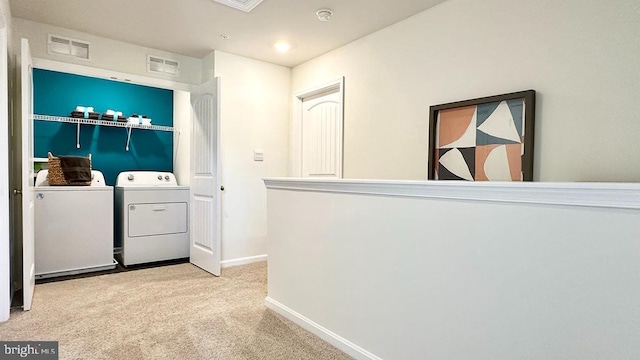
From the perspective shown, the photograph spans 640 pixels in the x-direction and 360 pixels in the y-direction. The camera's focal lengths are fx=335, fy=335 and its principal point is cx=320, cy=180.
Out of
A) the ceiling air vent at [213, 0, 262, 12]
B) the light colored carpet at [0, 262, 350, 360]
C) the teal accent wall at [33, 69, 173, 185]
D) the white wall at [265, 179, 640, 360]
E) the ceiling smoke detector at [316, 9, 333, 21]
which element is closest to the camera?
the white wall at [265, 179, 640, 360]

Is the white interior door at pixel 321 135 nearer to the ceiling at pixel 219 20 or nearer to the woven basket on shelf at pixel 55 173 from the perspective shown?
the ceiling at pixel 219 20

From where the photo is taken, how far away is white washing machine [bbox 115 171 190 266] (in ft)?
→ 11.9

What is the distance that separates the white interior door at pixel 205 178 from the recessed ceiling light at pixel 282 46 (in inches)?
28.4

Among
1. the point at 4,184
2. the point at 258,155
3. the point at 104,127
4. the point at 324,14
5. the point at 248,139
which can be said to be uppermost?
the point at 324,14

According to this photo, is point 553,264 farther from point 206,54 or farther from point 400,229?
point 206,54

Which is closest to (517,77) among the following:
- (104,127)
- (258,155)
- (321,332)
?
(321,332)

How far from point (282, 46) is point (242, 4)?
841 millimetres

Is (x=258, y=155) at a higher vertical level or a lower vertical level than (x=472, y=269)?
higher

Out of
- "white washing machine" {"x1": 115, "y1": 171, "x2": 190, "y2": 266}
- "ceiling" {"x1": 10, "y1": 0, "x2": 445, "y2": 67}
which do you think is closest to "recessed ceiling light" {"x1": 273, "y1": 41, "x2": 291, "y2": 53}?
"ceiling" {"x1": 10, "y1": 0, "x2": 445, "y2": 67}

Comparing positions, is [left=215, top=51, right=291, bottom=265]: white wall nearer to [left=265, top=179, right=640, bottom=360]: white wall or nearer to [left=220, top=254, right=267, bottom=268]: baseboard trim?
[left=220, top=254, right=267, bottom=268]: baseboard trim

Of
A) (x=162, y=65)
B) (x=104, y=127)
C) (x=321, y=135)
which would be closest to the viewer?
(x=162, y=65)

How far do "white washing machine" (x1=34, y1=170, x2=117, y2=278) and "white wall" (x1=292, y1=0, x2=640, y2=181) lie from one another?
2.66 meters

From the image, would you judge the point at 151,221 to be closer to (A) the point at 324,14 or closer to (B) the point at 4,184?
(B) the point at 4,184

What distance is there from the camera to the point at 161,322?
89.0 inches
